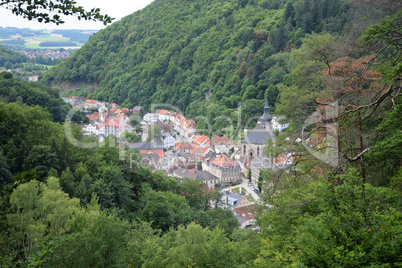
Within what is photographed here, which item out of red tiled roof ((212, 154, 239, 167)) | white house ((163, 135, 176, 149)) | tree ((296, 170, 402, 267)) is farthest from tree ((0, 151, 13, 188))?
white house ((163, 135, 176, 149))

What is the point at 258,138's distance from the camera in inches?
1756

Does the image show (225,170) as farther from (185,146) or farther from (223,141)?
(185,146)

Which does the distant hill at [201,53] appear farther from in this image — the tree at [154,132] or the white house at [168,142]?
the tree at [154,132]

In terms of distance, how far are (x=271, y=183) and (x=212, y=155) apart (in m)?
31.9

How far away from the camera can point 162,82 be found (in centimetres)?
8756

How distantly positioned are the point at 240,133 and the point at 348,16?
25213 millimetres

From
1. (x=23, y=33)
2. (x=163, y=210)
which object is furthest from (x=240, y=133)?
(x=23, y=33)

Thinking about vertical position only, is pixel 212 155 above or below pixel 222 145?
below

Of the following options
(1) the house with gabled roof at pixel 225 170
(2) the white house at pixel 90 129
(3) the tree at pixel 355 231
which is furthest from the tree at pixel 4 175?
(2) the white house at pixel 90 129

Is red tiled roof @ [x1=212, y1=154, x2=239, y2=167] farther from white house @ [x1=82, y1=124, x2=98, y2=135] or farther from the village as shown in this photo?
white house @ [x1=82, y1=124, x2=98, y2=135]

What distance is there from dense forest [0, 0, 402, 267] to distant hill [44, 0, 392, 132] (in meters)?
0.79

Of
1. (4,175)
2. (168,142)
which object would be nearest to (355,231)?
(4,175)

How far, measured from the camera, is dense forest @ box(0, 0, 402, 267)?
5098 mm

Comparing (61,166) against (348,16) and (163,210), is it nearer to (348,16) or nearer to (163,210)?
(163,210)
